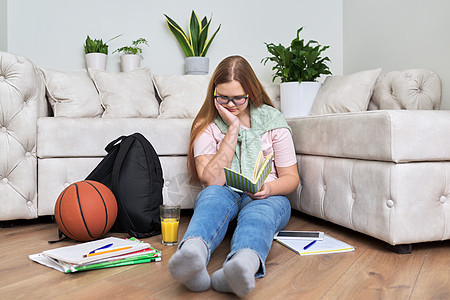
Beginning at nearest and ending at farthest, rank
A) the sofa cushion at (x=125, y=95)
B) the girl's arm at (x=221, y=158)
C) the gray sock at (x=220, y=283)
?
the gray sock at (x=220, y=283)
the girl's arm at (x=221, y=158)
the sofa cushion at (x=125, y=95)

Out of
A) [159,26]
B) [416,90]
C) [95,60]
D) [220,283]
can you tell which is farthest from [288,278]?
[159,26]

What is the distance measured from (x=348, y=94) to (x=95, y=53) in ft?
5.97

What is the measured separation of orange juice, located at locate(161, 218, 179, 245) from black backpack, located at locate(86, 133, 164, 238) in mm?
183

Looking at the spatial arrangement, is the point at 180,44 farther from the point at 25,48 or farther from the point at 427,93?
the point at 427,93

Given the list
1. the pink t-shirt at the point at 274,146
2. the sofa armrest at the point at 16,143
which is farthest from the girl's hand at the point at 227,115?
the sofa armrest at the point at 16,143

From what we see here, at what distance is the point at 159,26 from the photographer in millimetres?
3217

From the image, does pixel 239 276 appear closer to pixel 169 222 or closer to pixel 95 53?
pixel 169 222

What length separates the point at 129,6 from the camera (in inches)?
124

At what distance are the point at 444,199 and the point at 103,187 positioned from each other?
4.51 feet

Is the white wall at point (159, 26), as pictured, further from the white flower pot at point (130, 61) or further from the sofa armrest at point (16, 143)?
the sofa armrest at point (16, 143)

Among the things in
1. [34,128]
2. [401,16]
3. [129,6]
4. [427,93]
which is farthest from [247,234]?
[129,6]

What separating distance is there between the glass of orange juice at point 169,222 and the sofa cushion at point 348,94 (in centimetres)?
133

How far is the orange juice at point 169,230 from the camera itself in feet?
5.22

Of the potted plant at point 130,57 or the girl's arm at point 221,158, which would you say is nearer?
the girl's arm at point 221,158
